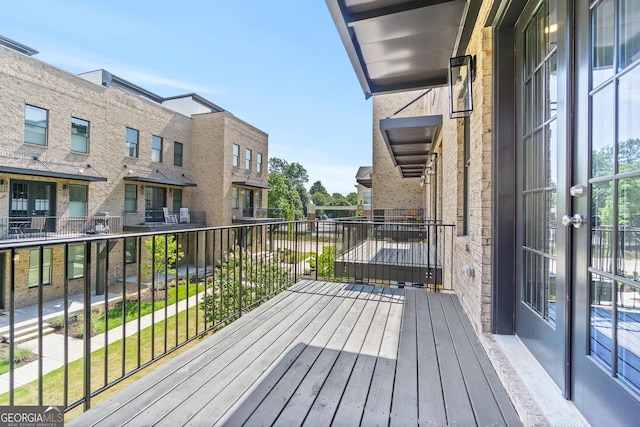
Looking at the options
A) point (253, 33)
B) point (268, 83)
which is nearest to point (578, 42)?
point (253, 33)

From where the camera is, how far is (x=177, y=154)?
16.2 metres

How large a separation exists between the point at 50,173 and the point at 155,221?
4968 millimetres

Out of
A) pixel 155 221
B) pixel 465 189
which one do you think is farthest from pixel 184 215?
pixel 465 189

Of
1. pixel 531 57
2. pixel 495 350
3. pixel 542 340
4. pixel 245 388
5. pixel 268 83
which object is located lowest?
pixel 245 388

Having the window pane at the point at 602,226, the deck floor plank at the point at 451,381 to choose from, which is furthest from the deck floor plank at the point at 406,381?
the window pane at the point at 602,226

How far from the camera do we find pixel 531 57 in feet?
6.37

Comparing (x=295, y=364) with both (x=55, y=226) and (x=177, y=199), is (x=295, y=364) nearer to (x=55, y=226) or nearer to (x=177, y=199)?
(x=55, y=226)

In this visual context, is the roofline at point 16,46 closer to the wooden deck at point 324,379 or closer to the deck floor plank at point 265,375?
the wooden deck at point 324,379

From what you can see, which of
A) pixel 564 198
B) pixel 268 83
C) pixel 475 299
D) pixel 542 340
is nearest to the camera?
pixel 564 198

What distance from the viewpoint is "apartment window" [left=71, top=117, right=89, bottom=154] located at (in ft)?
37.5

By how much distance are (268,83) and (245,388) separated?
791 inches

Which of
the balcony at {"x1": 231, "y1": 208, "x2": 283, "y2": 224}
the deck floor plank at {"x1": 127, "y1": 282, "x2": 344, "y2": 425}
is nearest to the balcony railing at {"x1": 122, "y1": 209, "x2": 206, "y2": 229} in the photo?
the balcony at {"x1": 231, "y1": 208, "x2": 283, "y2": 224}

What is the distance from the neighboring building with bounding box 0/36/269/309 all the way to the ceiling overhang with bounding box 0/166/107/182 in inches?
1.1

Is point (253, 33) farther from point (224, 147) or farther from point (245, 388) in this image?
point (245, 388)
